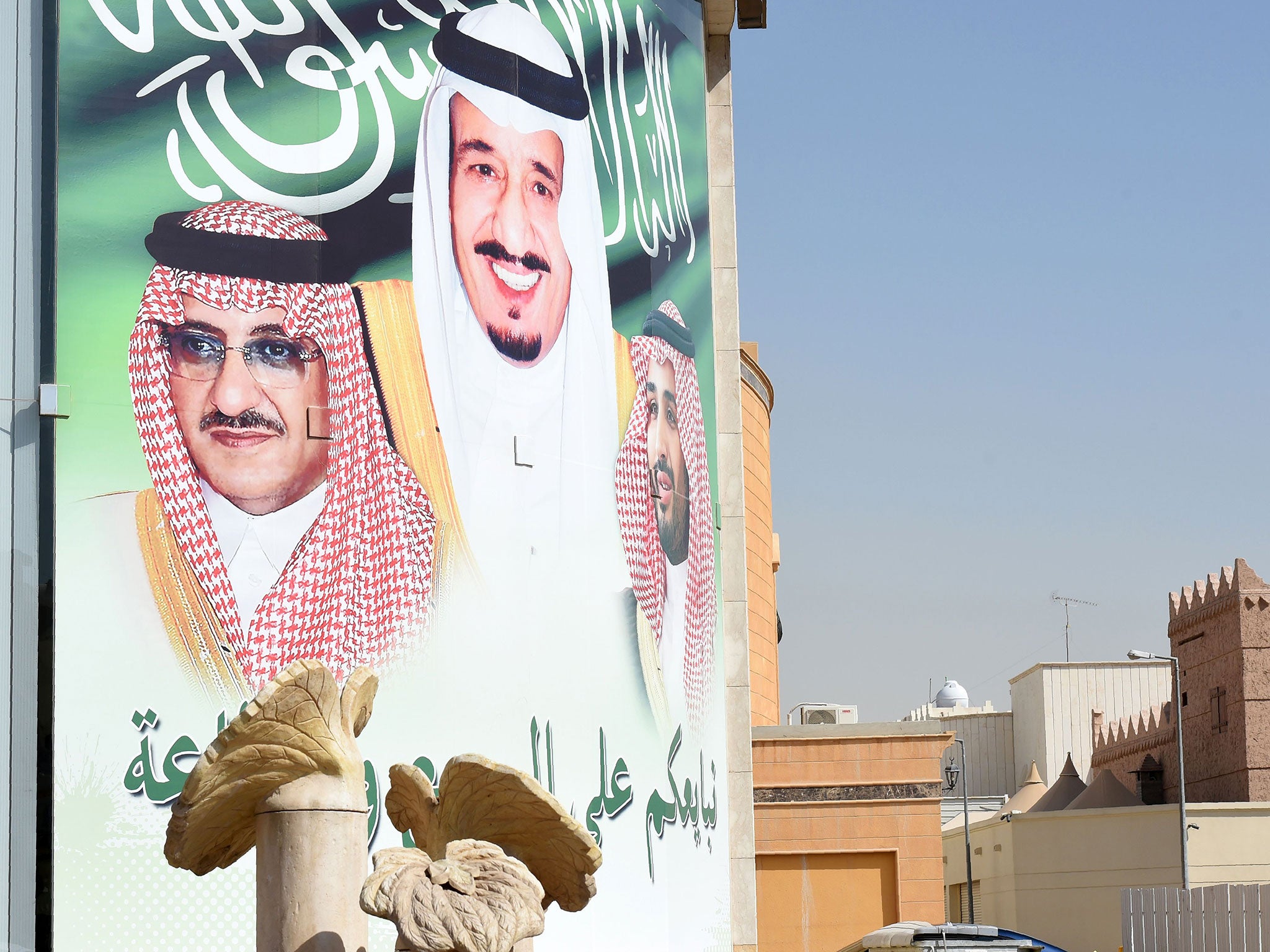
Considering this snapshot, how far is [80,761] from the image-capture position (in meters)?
10.4

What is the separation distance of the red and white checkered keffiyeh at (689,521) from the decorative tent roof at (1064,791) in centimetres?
3083

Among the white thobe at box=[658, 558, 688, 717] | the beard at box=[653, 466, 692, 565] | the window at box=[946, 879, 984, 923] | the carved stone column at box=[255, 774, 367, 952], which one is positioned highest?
the beard at box=[653, 466, 692, 565]

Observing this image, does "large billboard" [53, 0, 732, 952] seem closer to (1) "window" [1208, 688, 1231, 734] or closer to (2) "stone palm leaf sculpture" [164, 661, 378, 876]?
(2) "stone palm leaf sculpture" [164, 661, 378, 876]

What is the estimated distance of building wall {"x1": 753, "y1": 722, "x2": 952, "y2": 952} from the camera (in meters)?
19.6

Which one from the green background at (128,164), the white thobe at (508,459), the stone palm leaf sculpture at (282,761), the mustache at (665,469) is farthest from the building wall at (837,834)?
the stone palm leaf sculpture at (282,761)

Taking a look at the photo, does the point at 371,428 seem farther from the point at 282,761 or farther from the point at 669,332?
the point at 282,761

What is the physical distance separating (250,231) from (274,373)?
3.28 feet

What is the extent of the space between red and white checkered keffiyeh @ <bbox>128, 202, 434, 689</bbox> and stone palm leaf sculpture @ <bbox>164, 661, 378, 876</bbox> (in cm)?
439

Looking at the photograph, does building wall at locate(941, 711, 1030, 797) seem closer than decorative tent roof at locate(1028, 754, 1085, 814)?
No

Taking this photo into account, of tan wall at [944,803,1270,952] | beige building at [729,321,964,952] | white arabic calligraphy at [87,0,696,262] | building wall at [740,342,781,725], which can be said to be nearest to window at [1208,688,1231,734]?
tan wall at [944,803,1270,952]

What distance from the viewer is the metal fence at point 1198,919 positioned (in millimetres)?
27719

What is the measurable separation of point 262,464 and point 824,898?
1079cm

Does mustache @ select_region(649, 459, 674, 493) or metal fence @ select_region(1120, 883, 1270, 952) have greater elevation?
mustache @ select_region(649, 459, 674, 493)

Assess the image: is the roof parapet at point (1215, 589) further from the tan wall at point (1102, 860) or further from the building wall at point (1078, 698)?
the building wall at point (1078, 698)
